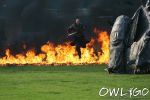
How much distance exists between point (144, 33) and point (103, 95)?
6.52 m

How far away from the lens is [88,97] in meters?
14.7

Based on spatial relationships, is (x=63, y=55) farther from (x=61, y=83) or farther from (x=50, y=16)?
(x=61, y=83)

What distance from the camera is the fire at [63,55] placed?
90.6 feet

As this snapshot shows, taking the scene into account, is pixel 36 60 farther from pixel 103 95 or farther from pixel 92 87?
pixel 103 95

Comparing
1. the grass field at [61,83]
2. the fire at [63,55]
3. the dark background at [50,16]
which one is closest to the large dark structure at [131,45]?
the grass field at [61,83]

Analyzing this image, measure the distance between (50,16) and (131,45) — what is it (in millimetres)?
13455

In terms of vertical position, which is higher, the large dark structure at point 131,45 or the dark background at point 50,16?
the dark background at point 50,16

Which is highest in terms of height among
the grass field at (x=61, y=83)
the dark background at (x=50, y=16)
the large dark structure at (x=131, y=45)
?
the dark background at (x=50, y=16)

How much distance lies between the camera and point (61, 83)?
706 inches

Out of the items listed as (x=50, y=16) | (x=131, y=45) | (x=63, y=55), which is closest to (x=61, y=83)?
(x=131, y=45)

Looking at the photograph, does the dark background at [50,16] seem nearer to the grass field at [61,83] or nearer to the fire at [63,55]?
the fire at [63,55]

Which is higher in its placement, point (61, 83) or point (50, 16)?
point (50, 16)

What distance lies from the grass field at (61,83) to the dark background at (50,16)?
9933 mm

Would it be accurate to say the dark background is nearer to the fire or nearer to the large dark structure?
the fire
